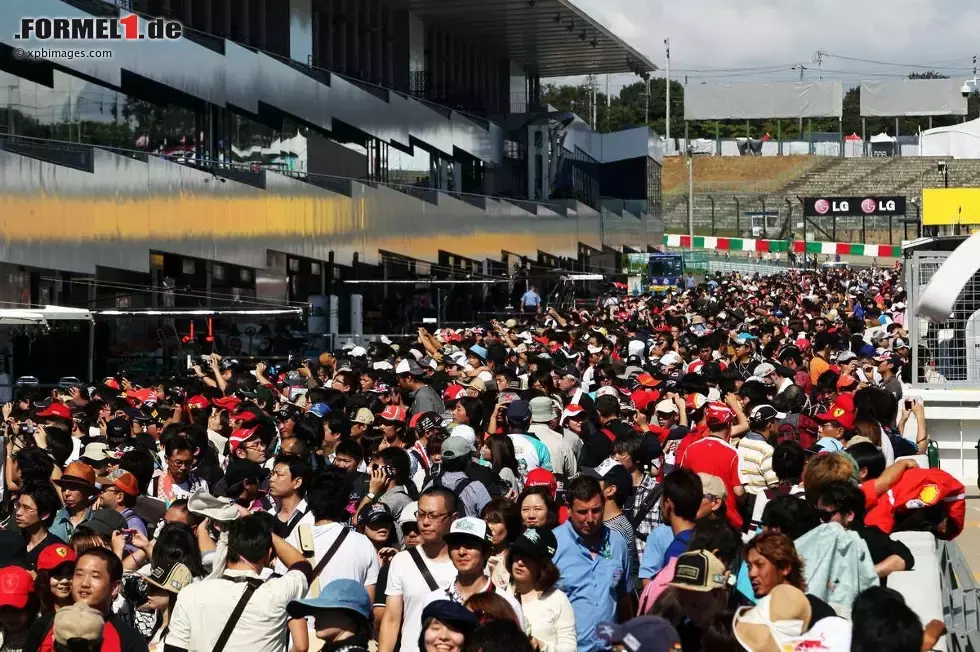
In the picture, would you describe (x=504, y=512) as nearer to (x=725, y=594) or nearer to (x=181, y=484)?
(x=725, y=594)

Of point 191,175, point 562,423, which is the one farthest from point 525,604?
point 191,175

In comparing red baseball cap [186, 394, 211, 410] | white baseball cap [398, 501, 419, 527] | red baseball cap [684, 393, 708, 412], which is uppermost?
red baseball cap [684, 393, 708, 412]

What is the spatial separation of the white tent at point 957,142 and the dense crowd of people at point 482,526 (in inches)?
3867

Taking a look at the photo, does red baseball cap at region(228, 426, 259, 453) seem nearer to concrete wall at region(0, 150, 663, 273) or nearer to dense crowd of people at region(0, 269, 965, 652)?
dense crowd of people at region(0, 269, 965, 652)

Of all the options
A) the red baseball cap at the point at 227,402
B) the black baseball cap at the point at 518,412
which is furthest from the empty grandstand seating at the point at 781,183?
the black baseball cap at the point at 518,412

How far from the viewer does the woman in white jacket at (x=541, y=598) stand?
6.19 meters

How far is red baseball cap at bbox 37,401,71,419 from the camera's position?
14.2m

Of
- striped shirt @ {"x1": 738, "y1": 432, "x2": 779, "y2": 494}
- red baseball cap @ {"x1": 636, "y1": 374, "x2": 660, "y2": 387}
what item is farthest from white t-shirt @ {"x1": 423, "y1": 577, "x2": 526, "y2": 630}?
red baseball cap @ {"x1": 636, "y1": 374, "x2": 660, "y2": 387}

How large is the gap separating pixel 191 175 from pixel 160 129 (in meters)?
3.98

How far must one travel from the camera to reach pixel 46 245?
2792 cm

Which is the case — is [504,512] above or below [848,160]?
below

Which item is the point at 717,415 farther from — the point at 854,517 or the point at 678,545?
the point at 678,545

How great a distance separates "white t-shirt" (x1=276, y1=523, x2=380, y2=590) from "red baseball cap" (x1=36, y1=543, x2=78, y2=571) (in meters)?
0.95

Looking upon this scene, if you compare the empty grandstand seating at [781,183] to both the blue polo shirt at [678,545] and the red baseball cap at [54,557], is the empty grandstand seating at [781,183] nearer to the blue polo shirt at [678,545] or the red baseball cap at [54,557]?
the blue polo shirt at [678,545]
